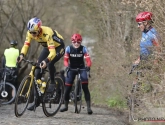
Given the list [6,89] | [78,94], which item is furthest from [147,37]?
[6,89]

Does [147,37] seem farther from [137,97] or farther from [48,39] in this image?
[48,39]

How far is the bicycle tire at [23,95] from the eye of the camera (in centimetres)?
1058

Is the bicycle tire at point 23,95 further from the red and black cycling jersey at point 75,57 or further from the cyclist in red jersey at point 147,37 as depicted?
the cyclist in red jersey at point 147,37

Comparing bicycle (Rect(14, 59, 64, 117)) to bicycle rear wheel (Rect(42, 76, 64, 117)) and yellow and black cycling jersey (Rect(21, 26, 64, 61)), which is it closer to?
bicycle rear wheel (Rect(42, 76, 64, 117))

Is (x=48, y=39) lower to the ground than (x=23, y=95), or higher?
higher

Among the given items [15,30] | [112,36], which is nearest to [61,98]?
[112,36]

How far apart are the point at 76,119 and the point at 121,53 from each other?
480cm

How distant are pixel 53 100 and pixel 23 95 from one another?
4.42 ft

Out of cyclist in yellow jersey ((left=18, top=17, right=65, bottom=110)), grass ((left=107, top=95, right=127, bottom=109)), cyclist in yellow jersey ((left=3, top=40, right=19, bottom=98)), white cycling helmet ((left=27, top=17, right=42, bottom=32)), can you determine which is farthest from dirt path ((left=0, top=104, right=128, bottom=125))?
cyclist in yellow jersey ((left=3, top=40, right=19, bottom=98))

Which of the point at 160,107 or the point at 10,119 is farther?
the point at 10,119

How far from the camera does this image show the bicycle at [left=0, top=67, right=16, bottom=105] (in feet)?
54.3

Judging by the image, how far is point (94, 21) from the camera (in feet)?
71.7

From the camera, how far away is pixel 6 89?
55.2 feet

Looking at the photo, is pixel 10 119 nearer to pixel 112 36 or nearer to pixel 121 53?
pixel 121 53
